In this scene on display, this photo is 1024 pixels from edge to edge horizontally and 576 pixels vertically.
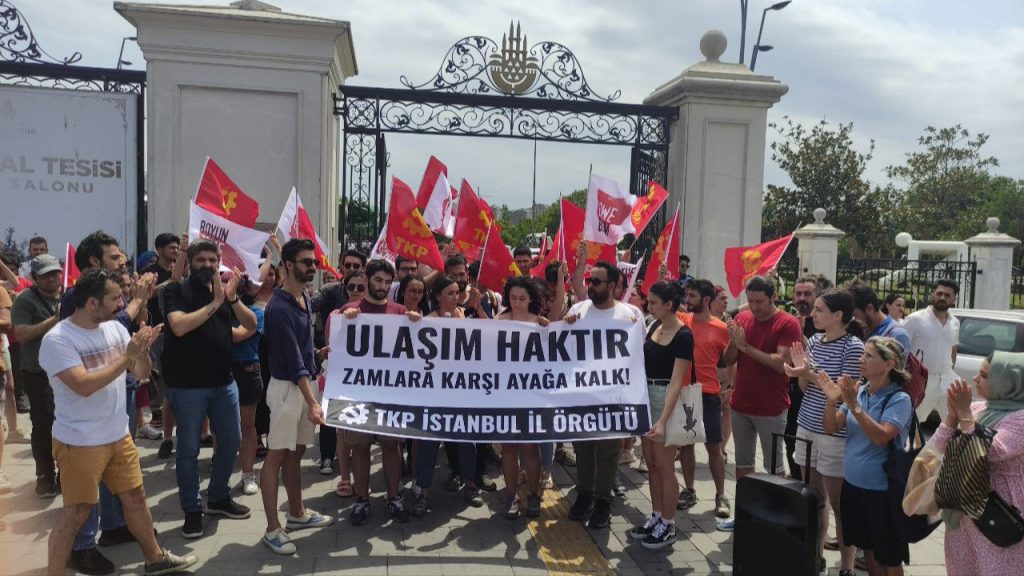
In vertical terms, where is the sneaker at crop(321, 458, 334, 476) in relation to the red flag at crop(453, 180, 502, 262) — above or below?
below

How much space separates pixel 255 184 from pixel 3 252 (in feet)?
10.4

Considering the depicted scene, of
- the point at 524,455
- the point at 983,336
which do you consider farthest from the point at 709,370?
the point at 983,336

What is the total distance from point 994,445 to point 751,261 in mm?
4443

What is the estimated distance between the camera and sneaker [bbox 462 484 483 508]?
19.4 ft

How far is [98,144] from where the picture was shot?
10.0 m

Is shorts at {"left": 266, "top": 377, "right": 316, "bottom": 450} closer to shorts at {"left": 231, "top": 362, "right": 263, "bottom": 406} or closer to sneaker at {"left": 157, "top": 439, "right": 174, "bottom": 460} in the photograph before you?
shorts at {"left": 231, "top": 362, "right": 263, "bottom": 406}

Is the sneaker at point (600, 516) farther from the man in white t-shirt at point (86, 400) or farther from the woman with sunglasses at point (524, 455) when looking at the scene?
the man in white t-shirt at point (86, 400)

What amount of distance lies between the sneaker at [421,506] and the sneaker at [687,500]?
2.00m

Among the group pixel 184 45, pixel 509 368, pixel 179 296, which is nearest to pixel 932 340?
pixel 509 368

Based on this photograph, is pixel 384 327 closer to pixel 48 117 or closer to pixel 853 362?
pixel 853 362

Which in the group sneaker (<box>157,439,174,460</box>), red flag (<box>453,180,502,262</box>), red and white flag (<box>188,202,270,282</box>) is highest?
red flag (<box>453,180,502,262</box>)

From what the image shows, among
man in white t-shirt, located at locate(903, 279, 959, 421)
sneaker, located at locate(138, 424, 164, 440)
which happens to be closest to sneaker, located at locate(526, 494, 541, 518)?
sneaker, located at locate(138, 424, 164, 440)

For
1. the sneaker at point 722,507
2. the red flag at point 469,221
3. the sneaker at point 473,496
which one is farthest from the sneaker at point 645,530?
the red flag at point 469,221

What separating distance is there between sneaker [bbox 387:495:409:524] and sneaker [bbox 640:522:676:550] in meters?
1.74
